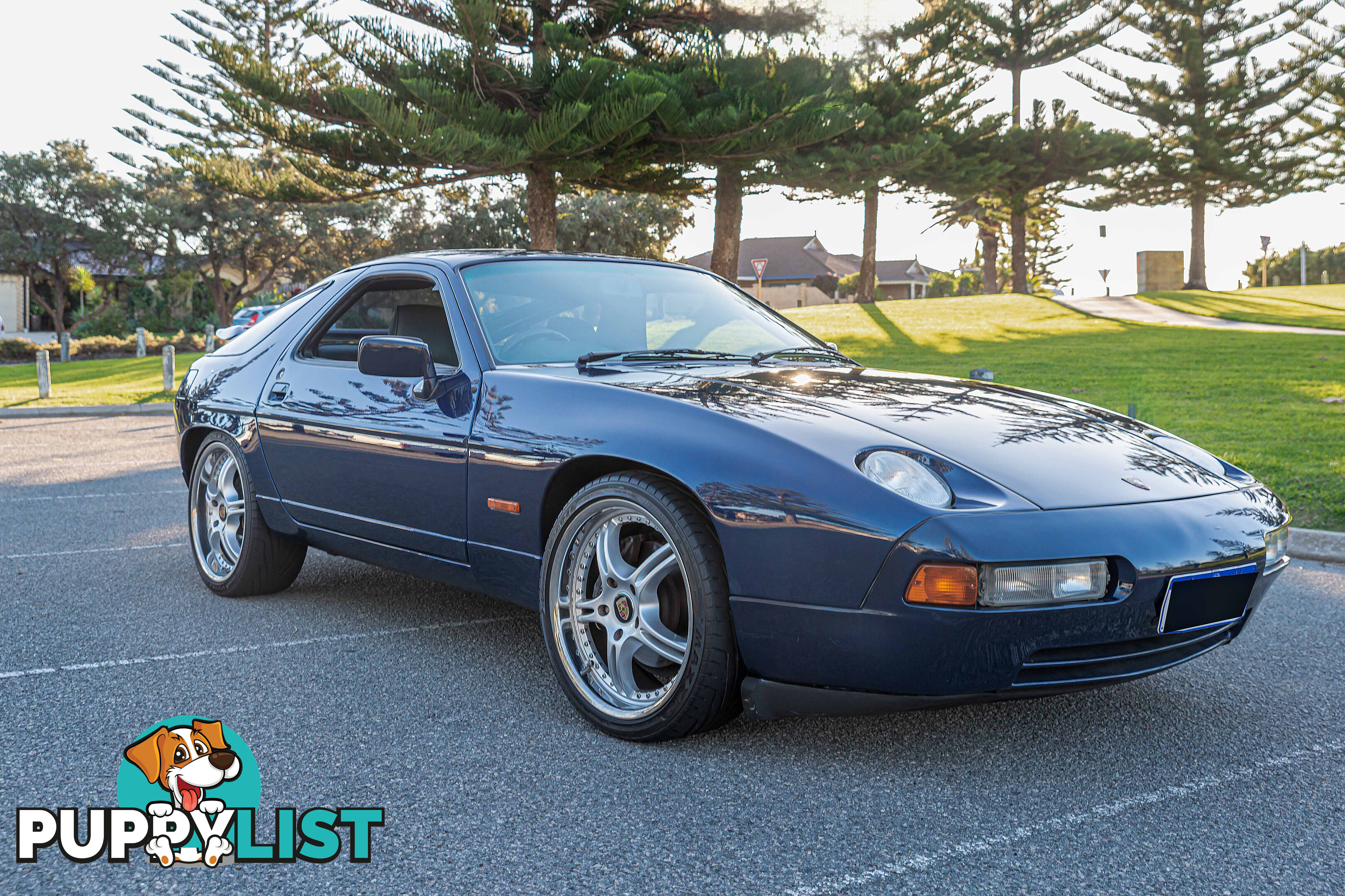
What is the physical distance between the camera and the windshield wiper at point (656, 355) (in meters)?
3.81

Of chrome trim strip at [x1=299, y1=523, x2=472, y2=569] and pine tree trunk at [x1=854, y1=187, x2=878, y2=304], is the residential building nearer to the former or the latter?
pine tree trunk at [x1=854, y1=187, x2=878, y2=304]

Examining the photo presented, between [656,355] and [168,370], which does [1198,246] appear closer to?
[168,370]

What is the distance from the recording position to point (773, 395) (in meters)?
3.31

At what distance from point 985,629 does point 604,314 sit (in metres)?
2.08

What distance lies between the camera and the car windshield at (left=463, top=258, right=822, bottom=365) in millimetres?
3930

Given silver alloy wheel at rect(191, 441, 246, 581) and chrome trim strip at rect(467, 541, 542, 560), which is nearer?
chrome trim strip at rect(467, 541, 542, 560)

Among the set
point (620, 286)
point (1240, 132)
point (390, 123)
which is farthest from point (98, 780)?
point (1240, 132)

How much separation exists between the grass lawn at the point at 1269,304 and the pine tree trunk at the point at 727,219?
12136 mm

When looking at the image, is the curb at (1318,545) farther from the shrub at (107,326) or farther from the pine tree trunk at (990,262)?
the pine tree trunk at (990,262)

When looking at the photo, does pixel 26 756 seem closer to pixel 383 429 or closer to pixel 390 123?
pixel 383 429

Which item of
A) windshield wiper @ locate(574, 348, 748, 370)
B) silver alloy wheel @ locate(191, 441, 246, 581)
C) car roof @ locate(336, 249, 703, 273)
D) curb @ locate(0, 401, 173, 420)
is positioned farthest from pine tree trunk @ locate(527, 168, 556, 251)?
windshield wiper @ locate(574, 348, 748, 370)

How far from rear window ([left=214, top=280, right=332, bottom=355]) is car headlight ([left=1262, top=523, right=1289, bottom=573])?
3.81 m

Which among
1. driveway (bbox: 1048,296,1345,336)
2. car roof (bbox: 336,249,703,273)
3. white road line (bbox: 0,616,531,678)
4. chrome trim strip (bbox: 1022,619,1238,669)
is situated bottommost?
white road line (bbox: 0,616,531,678)

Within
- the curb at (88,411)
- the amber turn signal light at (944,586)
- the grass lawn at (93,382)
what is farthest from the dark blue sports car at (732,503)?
the curb at (88,411)
